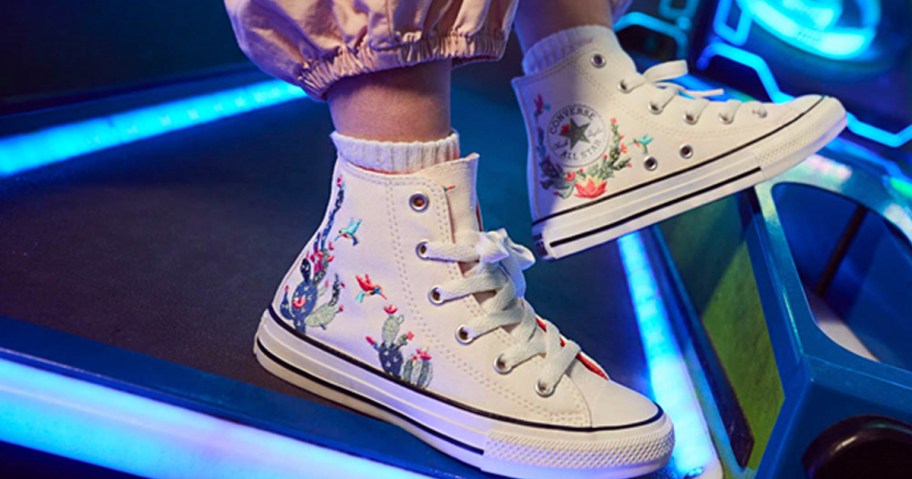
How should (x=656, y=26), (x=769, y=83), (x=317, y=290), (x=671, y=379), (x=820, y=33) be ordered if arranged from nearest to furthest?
(x=317, y=290) < (x=671, y=379) < (x=820, y=33) < (x=769, y=83) < (x=656, y=26)

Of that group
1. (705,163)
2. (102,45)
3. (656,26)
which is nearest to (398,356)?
(705,163)

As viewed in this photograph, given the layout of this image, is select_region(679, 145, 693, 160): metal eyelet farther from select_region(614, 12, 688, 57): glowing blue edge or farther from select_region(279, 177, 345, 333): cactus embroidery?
select_region(614, 12, 688, 57): glowing blue edge

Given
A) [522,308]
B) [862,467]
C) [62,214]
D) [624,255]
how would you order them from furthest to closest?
1. [624,255]
2. [62,214]
3. [522,308]
4. [862,467]

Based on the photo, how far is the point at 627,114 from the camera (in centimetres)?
74

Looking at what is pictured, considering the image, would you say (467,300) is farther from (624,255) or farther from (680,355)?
(624,255)

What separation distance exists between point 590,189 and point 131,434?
19.4 inches

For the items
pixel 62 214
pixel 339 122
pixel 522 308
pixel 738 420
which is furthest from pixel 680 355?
pixel 62 214

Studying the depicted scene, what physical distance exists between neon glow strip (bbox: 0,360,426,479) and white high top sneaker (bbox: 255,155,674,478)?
90 mm

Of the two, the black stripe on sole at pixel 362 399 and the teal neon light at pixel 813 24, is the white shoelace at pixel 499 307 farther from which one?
the teal neon light at pixel 813 24

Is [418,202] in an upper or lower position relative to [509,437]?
upper

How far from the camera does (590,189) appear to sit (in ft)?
2.42

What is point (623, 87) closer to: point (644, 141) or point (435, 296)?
point (644, 141)

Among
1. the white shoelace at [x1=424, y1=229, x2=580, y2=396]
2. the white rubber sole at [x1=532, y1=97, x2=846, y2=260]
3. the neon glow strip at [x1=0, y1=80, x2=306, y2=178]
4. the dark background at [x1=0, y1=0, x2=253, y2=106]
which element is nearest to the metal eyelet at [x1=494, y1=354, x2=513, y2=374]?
the white shoelace at [x1=424, y1=229, x2=580, y2=396]

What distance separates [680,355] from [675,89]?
290mm
